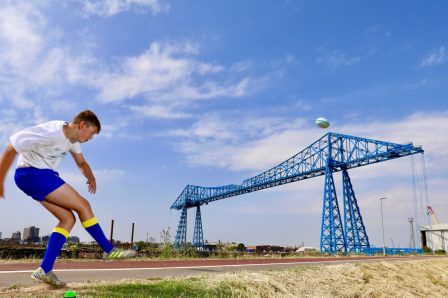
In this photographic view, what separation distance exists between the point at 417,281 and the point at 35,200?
10450 millimetres

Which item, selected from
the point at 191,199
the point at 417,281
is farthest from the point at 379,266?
the point at 191,199

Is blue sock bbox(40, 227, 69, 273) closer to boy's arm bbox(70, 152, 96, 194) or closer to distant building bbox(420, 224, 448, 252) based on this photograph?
boy's arm bbox(70, 152, 96, 194)

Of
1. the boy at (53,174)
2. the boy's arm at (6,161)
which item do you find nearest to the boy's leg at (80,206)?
the boy at (53,174)

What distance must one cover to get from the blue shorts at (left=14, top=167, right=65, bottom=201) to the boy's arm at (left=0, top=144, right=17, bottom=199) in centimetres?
10

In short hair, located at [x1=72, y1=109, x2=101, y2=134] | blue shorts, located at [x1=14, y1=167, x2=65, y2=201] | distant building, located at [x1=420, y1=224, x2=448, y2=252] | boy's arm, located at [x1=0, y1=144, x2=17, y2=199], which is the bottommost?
distant building, located at [x1=420, y1=224, x2=448, y2=252]

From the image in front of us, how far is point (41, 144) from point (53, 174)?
12.8 inches

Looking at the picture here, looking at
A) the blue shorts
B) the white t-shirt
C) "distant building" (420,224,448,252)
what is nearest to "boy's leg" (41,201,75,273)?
the blue shorts

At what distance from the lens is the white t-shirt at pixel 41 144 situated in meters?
3.72

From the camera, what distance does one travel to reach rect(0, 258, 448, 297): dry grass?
4.23m

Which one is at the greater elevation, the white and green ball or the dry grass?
the white and green ball

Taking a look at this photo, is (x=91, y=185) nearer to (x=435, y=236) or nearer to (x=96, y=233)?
(x=96, y=233)

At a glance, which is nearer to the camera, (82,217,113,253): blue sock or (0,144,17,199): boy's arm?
(0,144,17,199): boy's arm

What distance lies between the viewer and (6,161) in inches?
147

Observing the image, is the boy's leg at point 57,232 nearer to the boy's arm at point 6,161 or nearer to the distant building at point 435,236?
the boy's arm at point 6,161
